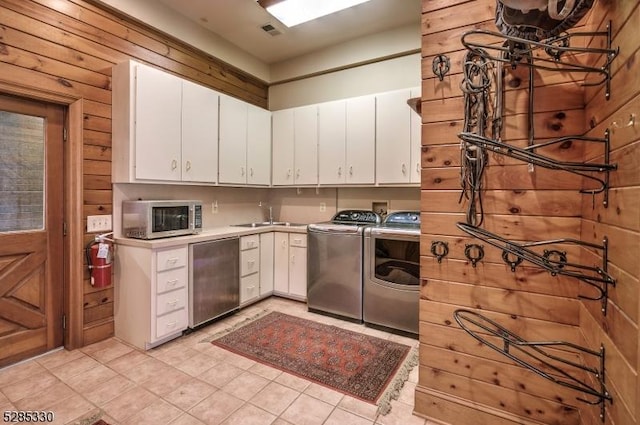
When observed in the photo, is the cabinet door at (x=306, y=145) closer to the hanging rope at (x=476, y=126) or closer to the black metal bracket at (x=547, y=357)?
the hanging rope at (x=476, y=126)

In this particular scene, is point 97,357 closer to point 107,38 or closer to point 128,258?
point 128,258

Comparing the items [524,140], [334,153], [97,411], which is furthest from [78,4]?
[524,140]

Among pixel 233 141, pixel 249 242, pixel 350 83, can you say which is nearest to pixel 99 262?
pixel 249 242

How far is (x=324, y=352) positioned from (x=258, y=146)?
8.61 feet

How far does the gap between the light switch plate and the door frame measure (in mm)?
65

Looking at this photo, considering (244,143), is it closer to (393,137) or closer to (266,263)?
(266,263)

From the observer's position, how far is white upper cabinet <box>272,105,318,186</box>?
396cm

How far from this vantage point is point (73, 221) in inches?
102

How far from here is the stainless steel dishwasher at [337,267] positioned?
323 centimetres

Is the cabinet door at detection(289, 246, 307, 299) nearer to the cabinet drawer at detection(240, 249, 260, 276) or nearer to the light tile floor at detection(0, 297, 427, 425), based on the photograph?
the cabinet drawer at detection(240, 249, 260, 276)


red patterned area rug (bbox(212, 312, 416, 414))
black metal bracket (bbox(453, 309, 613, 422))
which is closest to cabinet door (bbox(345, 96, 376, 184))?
red patterned area rug (bbox(212, 312, 416, 414))

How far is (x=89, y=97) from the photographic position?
8.68 feet

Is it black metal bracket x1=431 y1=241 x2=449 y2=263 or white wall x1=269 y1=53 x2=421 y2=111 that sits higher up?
white wall x1=269 y1=53 x2=421 y2=111

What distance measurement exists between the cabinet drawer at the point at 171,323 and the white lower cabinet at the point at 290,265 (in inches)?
51.0
